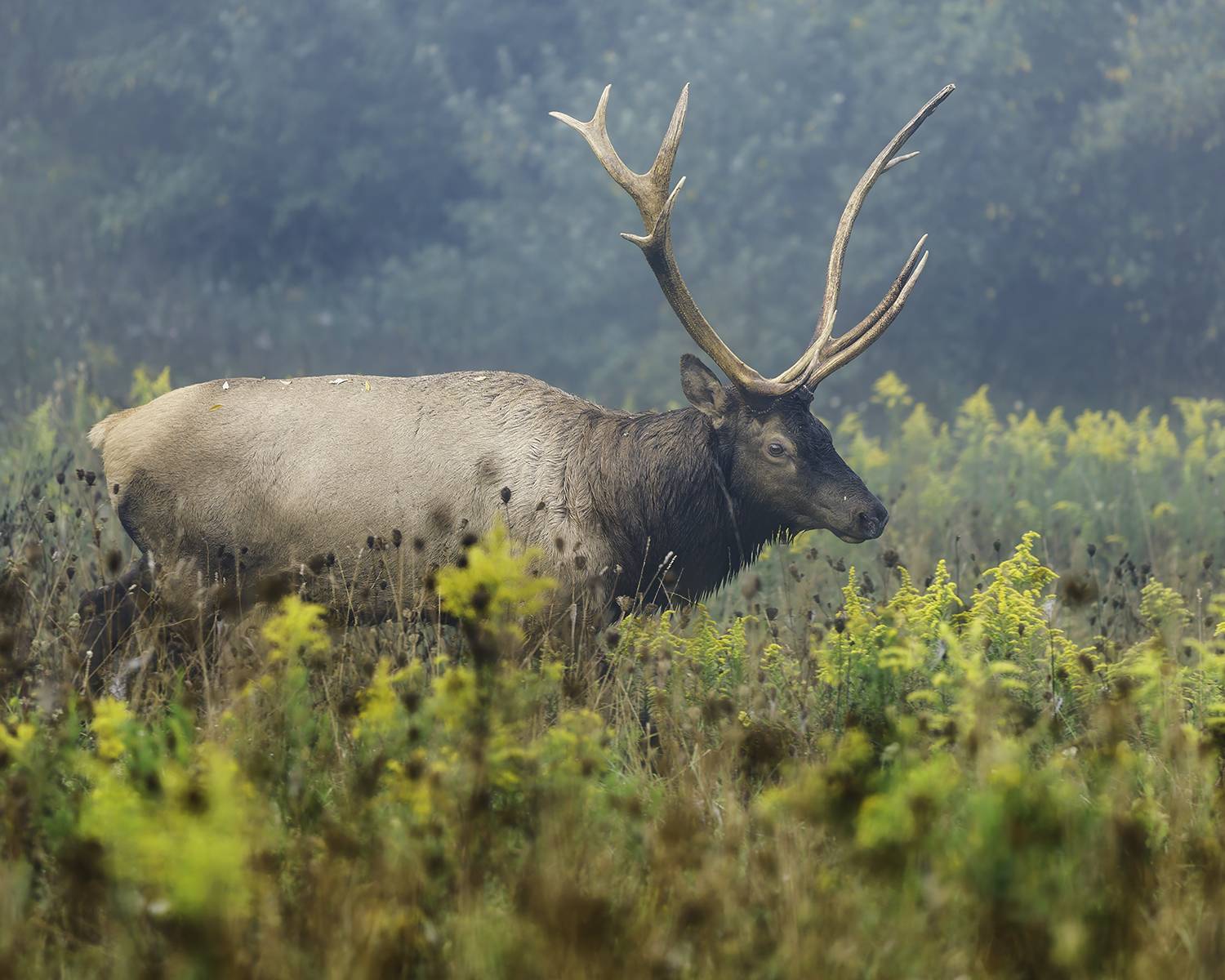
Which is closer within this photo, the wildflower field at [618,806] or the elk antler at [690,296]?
the wildflower field at [618,806]

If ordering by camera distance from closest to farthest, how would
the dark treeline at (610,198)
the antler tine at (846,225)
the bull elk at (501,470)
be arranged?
the bull elk at (501,470) < the antler tine at (846,225) < the dark treeline at (610,198)

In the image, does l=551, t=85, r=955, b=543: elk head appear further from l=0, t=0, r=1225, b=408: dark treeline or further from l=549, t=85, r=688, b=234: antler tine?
l=0, t=0, r=1225, b=408: dark treeline

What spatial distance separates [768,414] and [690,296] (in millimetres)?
606

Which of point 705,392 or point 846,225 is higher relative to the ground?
point 846,225

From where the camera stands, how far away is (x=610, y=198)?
21.6 metres

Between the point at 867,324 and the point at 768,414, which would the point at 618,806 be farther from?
the point at 867,324

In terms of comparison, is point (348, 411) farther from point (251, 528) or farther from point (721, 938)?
point (721, 938)

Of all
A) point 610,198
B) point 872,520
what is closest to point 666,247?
point 872,520

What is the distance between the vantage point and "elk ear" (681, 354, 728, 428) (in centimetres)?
581

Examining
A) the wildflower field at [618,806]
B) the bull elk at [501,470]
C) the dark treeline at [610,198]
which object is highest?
the dark treeline at [610,198]

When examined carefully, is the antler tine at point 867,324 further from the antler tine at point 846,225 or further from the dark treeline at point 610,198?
the dark treeline at point 610,198

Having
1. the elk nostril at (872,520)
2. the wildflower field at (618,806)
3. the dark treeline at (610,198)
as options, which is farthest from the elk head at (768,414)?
the dark treeline at (610,198)

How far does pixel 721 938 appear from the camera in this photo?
256 centimetres

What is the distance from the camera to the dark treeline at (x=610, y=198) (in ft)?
67.1
